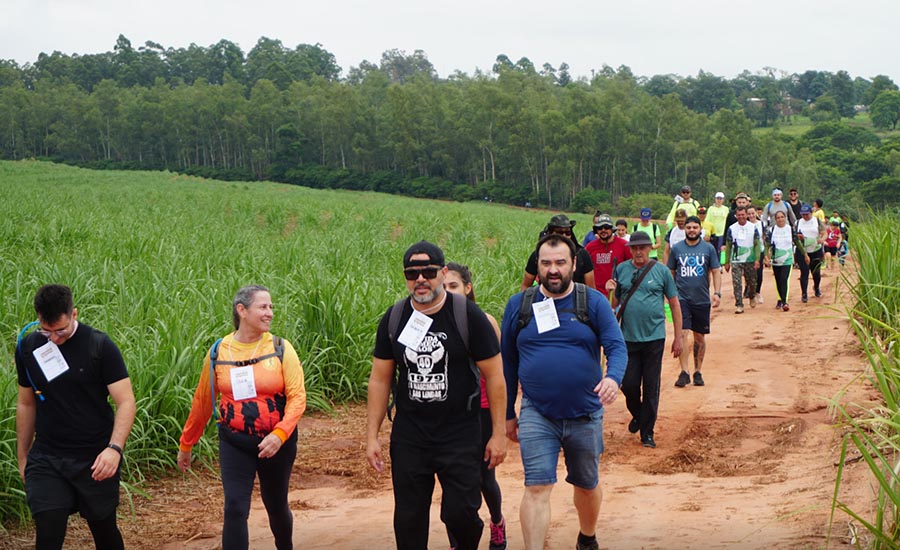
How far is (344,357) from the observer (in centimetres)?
1032

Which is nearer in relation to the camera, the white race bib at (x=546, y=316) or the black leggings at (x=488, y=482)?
the white race bib at (x=546, y=316)

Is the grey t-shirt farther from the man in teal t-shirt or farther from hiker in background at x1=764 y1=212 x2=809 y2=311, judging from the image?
hiker in background at x1=764 y1=212 x2=809 y2=311

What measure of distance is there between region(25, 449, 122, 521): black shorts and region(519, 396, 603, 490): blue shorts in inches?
88.2

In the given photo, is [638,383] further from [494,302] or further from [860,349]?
[494,302]

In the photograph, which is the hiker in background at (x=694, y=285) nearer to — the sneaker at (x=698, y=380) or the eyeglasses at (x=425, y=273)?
the sneaker at (x=698, y=380)

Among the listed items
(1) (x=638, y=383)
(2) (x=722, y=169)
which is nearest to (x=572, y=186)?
(2) (x=722, y=169)

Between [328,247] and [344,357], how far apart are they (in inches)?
273

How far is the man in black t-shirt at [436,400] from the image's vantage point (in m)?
4.83

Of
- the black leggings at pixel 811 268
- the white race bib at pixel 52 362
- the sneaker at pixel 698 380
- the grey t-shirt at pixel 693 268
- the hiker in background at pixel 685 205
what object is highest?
the hiker in background at pixel 685 205

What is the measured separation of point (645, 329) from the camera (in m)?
8.31

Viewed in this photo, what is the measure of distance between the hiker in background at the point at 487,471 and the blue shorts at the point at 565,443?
0.23m

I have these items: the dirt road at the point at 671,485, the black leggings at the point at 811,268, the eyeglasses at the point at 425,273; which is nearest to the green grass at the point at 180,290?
the dirt road at the point at 671,485

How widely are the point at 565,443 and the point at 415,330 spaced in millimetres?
1127

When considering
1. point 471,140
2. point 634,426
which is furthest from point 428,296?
point 471,140
